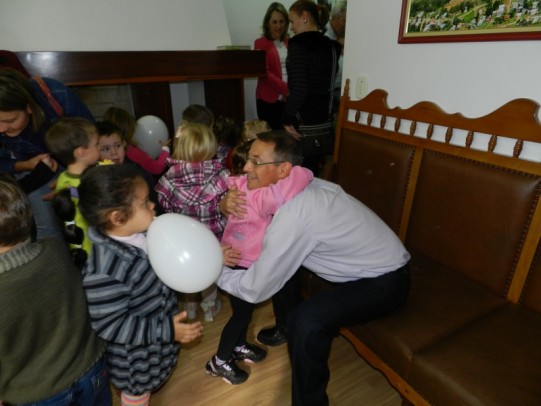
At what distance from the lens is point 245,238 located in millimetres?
1424

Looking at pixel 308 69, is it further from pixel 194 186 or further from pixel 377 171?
pixel 194 186

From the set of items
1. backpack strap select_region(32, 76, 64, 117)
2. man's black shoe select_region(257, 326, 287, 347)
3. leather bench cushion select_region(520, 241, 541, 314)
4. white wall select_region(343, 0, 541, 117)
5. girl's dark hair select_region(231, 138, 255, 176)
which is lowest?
man's black shoe select_region(257, 326, 287, 347)

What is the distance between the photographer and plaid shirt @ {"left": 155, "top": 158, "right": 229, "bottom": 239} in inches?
66.4

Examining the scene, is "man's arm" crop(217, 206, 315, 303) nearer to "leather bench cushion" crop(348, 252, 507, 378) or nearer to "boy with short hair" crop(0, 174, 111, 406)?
"leather bench cushion" crop(348, 252, 507, 378)

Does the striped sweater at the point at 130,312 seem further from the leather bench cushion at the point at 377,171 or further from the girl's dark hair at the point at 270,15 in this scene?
the girl's dark hair at the point at 270,15

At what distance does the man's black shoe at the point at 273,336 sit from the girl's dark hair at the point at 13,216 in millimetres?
1255

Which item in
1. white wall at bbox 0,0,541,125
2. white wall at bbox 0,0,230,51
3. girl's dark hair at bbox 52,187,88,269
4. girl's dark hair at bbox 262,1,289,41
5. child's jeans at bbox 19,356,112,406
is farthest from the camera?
girl's dark hair at bbox 262,1,289,41

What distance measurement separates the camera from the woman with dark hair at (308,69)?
90.4 inches

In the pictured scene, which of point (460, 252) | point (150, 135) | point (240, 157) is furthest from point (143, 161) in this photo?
point (460, 252)

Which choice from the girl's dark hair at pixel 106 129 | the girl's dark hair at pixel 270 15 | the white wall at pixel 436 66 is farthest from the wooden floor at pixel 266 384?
the girl's dark hair at pixel 270 15

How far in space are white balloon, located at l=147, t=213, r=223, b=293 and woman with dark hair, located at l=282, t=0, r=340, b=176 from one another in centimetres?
163

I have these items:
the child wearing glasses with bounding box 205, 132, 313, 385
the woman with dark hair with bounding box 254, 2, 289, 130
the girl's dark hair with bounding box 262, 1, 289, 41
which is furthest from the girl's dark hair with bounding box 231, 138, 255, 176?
the girl's dark hair with bounding box 262, 1, 289, 41

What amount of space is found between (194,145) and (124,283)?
0.86 metres

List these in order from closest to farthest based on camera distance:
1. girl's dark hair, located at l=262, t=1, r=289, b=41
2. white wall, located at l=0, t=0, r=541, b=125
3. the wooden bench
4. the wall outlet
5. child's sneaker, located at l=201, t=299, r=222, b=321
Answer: the wooden bench < white wall, located at l=0, t=0, r=541, b=125 < child's sneaker, located at l=201, t=299, r=222, b=321 < the wall outlet < girl's dark hair, located at l=262, t=1, r=289, b=41
